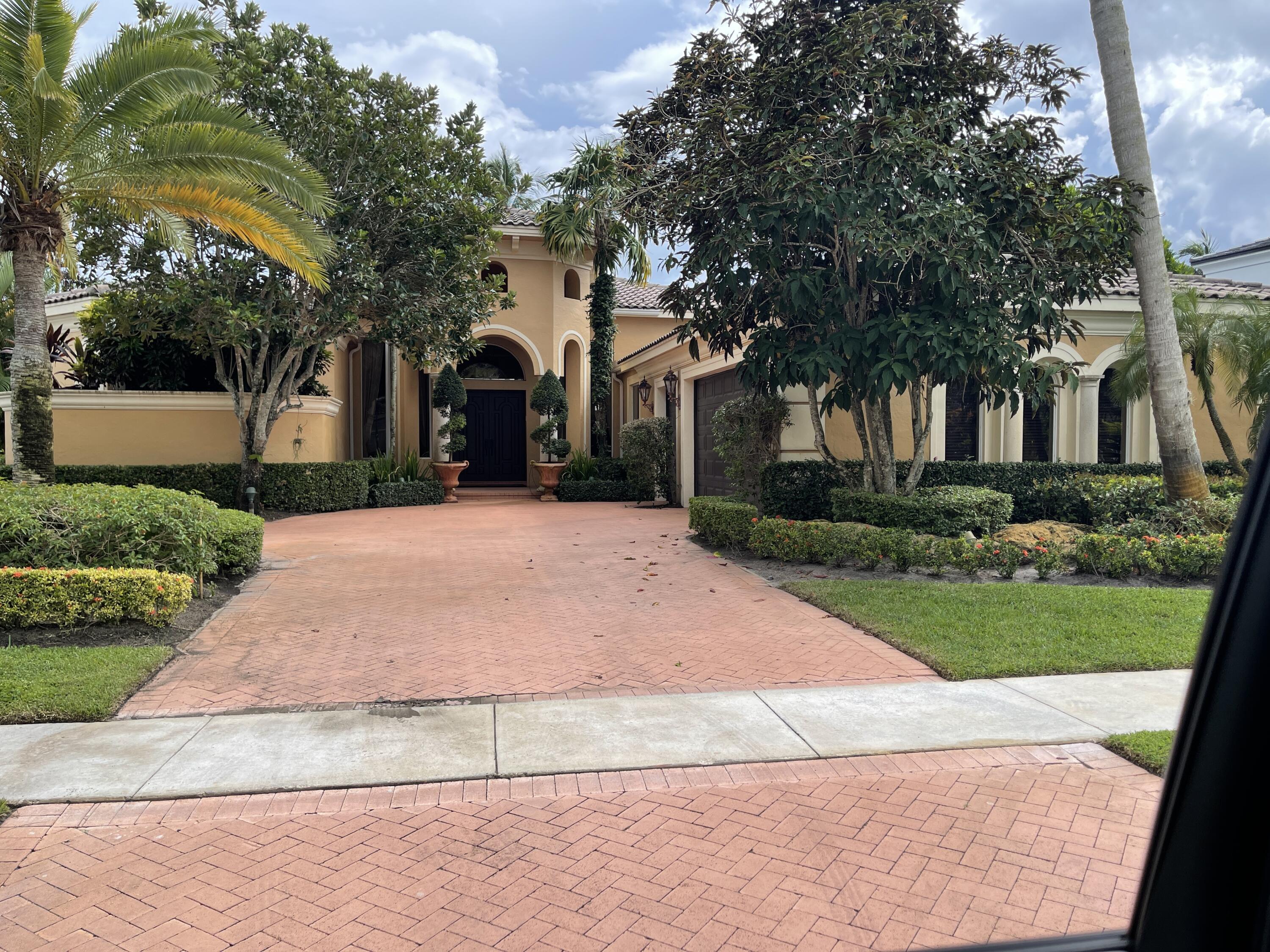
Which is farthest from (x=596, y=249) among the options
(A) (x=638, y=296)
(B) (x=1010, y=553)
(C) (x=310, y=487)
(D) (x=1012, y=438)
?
(B) (x=1010, y=553)

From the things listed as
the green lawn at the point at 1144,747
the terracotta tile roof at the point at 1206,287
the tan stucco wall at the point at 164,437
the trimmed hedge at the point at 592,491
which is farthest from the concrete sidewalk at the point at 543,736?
the trimmed hedge at the point at 592,491

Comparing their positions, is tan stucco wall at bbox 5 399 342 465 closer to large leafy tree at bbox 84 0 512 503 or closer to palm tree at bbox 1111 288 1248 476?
large leafy tree at bbox 84 0 512 503

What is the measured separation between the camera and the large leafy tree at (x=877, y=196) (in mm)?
9398

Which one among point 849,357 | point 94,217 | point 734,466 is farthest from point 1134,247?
point 94,217

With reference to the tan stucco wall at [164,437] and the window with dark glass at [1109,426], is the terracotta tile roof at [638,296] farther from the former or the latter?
the window with dark glass at [1109,426]

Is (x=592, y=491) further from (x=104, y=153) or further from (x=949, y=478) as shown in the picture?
(x=104, y=153)

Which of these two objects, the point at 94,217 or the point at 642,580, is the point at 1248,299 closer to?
the point at 642,580

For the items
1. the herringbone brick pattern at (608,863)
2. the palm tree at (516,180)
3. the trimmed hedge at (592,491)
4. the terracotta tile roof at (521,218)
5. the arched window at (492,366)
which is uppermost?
the palm tree at (516,180)

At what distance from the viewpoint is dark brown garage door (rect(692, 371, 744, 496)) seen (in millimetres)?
17281

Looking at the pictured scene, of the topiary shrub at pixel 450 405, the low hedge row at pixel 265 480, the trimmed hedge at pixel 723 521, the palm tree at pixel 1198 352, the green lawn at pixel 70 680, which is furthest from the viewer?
the topiary shrub at pixel 450 405

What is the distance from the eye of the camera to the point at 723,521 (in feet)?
41.1

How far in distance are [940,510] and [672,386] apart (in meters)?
10.5

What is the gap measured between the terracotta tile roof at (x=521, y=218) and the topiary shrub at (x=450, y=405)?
443cm

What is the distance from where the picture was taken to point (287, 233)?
1252 centimetres
